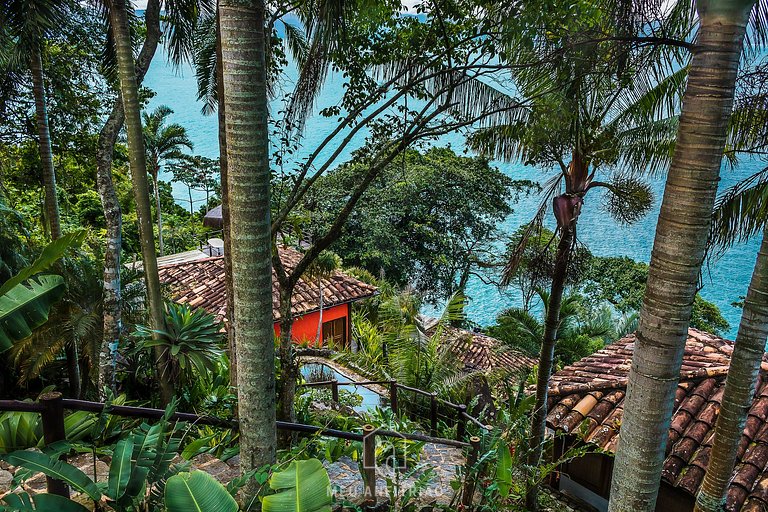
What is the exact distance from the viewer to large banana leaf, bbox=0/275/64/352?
129 inches

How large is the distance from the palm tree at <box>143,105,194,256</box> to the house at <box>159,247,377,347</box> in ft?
→ 34.9

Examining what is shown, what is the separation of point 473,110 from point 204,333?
511cm

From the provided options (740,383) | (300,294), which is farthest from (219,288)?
(740,383)

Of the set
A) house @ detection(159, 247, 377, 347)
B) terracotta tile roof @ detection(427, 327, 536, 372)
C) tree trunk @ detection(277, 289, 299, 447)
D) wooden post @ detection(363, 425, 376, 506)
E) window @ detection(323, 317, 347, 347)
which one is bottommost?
terracotta tile roof @ detection(427, 327, 536, 372)

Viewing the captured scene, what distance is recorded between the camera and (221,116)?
6.56 meters

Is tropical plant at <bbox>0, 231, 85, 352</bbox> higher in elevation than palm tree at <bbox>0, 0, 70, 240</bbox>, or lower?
lower

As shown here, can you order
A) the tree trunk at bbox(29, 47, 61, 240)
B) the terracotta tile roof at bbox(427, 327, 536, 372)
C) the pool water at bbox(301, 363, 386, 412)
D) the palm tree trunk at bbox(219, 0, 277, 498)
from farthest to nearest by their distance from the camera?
the terracotta tile roof at bbox(427, 327, 536, 372) → the pool water at bbox(301, 363, 386, 412) → the tree trunk at bbox(29, 47, 61, 240) → the palm tree trunk at bbox(219, 0, 277, 498)

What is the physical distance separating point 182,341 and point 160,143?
20.6m

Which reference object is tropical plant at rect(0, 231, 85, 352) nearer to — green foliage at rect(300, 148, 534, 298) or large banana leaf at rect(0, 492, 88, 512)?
large banana leaf at rect(0, 492, 88, 512)

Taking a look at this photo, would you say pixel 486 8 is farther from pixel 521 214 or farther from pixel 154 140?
pixel 521 214

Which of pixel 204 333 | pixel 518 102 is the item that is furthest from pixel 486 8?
pixel 204 333

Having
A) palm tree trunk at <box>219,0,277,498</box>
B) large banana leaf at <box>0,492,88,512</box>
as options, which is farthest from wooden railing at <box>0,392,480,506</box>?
palm tree trunk at <box>219,0,277,498</box>

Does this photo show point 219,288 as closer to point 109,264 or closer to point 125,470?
point 109,264

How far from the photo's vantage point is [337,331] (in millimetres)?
16062
